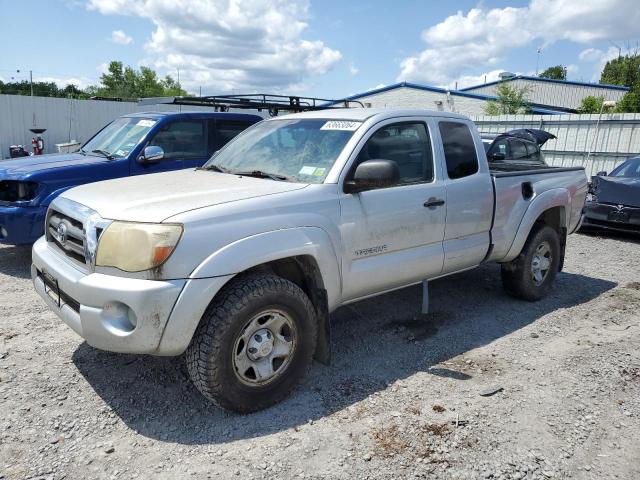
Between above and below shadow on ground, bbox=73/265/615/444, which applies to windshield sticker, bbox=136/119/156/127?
above

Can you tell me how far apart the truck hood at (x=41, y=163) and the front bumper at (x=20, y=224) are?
431 millimetres

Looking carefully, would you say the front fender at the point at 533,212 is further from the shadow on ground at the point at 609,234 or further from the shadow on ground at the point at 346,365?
the shadow on ground at the point at 609,234

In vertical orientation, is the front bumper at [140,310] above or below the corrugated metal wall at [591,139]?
below

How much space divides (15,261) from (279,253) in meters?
4.64

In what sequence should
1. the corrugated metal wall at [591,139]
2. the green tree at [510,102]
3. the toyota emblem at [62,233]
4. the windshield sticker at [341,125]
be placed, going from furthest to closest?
the green tree at [510,102], the corrugated metal wall at [591,139], the windshield sticker at [341,125], the toyota emblem at [62,233]

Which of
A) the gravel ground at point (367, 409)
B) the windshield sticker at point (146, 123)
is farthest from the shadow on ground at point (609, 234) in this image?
the windshield sticker at point (146, 123)

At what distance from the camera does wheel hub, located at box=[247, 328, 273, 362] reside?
3.17 meters

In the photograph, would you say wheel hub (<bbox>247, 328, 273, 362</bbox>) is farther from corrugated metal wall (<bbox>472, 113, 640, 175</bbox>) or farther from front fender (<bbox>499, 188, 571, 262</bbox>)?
corrugated metal wall (<bbox>472, 113, 640, 175</bbox>)

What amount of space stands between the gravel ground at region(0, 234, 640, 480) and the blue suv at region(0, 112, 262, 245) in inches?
46.0

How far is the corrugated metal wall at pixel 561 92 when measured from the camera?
32438 millimetres

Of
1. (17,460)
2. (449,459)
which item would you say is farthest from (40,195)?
(449,459)

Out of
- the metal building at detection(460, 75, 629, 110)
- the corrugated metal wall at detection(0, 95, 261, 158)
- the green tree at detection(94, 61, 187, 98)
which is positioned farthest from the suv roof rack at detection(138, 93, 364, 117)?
the green tree at detection(94, 61, 187, 98)

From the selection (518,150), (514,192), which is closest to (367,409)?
(514,192)

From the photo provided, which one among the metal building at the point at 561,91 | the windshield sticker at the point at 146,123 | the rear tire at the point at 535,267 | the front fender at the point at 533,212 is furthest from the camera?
the metal building at the point at 561,91
